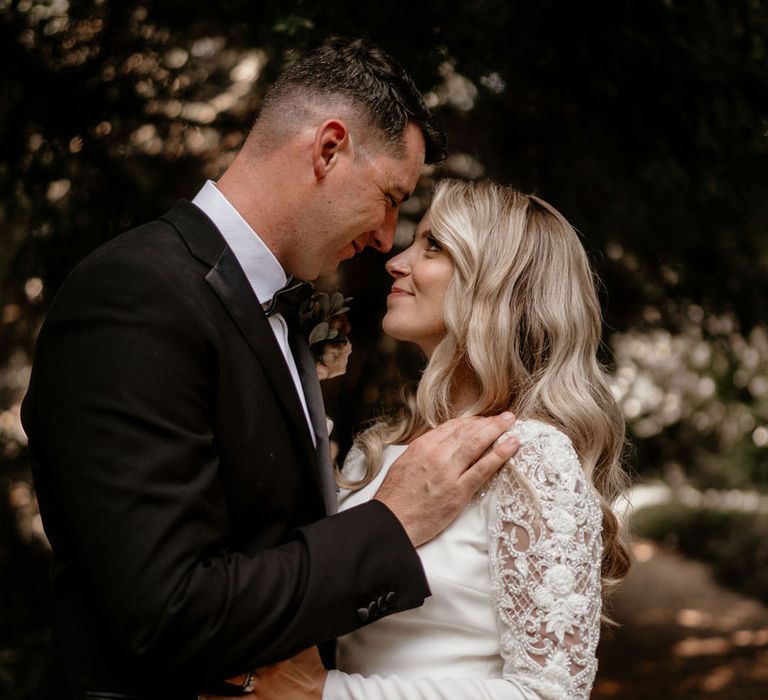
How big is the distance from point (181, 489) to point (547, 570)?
39.5 inches

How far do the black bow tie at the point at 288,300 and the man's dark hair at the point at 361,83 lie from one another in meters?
0.51

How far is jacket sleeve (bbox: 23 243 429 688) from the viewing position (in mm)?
1719

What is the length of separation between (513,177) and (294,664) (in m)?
2.99

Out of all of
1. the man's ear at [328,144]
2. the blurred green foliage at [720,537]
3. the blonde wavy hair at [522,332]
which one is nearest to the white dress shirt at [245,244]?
the man's ear at [328,144]

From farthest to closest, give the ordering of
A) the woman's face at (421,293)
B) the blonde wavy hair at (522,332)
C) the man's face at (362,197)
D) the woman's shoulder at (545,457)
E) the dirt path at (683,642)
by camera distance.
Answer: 1. the dirt path at (683,642)
2. the woman's face at (421,293)
3. the blonde wavy hair at (522,332)
4. the man's face at (362,197)
5. the woman's shoulder at (545,457)

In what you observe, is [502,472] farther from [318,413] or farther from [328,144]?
[328,144]

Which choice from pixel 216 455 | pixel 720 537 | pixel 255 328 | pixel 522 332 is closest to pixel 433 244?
pixel 522 332

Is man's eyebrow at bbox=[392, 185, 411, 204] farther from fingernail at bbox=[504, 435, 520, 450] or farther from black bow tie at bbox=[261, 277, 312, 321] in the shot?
fingernail at bbox=[504, 435, 520, 450]

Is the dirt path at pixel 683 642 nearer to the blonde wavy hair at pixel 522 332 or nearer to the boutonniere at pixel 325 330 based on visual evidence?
the blonde wavy hair at pixel 522 332

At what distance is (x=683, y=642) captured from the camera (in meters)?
8.90

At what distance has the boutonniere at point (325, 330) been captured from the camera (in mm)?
2674

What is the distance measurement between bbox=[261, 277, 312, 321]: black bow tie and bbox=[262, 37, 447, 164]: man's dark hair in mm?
508

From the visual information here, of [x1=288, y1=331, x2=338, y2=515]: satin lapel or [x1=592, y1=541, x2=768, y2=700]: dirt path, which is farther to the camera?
[x1=592, y1=541, x2=768, y2=700]: dirt path

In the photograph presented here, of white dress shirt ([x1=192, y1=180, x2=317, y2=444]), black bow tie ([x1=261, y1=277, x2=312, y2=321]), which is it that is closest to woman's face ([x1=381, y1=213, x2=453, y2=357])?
black bow tie ([x1=261, y1=277, x2=312, y2=321])
